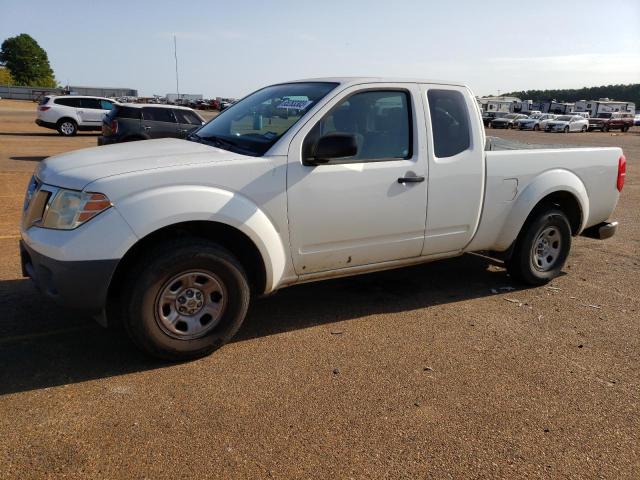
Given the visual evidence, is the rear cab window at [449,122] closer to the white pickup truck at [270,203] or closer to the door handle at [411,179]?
the white pickup truck at [270,203]

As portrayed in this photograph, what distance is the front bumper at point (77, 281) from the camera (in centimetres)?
322

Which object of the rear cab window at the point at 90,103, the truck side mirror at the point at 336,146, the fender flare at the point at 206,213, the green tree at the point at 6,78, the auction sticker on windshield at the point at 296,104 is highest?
Answer: the green tree at the point at 6,78

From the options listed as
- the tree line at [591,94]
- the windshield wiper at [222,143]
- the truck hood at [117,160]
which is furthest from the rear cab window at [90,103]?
the tree line at [591,94]

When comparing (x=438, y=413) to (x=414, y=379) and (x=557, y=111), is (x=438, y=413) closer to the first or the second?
(x=414, y=379)

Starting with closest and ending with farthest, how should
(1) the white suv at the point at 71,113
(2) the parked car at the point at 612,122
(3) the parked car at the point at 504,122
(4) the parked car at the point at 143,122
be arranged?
(4) the parked car at the point at 143,122, (1) the white suv at the point at 71,113, (2) the parked car at the point at 612,122, (3) the parked car at the point at 504,122

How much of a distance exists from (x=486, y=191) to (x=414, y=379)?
1972mm

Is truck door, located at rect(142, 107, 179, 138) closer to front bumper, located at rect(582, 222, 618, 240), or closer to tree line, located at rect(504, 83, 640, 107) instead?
front bumper, located at rect(582, 222, 618, 240)

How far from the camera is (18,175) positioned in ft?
36.6

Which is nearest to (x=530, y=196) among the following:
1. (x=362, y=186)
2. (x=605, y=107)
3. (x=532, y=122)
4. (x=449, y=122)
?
(x=449, y=122)

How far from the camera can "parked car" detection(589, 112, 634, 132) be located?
4916cm

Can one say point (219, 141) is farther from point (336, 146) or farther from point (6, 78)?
point (6, 78)

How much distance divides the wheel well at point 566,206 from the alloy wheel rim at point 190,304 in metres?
3.15

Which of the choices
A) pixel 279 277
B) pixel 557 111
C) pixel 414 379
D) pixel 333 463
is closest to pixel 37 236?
pixel 279 277

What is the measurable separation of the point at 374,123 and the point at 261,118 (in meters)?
0.89
